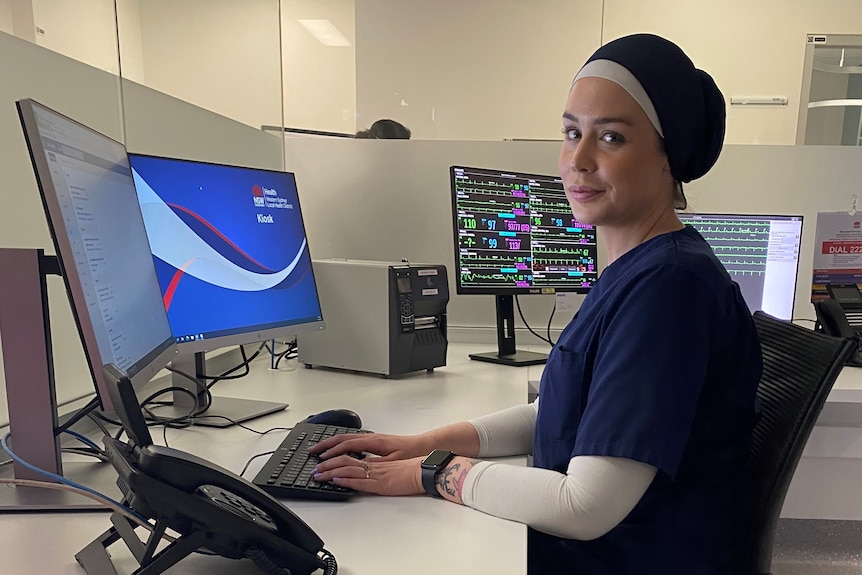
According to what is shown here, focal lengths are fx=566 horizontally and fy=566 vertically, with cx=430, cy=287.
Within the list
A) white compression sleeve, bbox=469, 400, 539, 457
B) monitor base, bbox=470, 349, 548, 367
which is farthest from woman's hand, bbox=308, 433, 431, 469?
monitor base, bbox=470, 349, 548, 367

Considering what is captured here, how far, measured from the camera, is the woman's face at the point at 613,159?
853 millimetres

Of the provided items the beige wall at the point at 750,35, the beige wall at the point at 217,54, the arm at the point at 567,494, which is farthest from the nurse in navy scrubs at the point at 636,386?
the beige wall at the point at 750,35

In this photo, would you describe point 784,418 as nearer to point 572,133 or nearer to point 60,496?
point 572,133

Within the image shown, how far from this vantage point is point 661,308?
29.5 inches

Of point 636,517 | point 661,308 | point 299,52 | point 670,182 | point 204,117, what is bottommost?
point 636,517

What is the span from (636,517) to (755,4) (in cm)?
399

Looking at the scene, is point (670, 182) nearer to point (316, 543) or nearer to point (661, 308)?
point (661, 308)

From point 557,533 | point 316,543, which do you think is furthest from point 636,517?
point 316,543

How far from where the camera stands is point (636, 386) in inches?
28.7

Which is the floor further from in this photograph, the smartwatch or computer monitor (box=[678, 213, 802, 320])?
the smartwatch

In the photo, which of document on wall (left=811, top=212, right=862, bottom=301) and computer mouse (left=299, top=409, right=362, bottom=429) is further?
document on wall (left=811, top=212, right=862, bottom=301)

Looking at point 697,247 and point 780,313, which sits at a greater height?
point 697,247

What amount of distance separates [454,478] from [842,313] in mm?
1483

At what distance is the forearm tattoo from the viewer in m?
0.84
